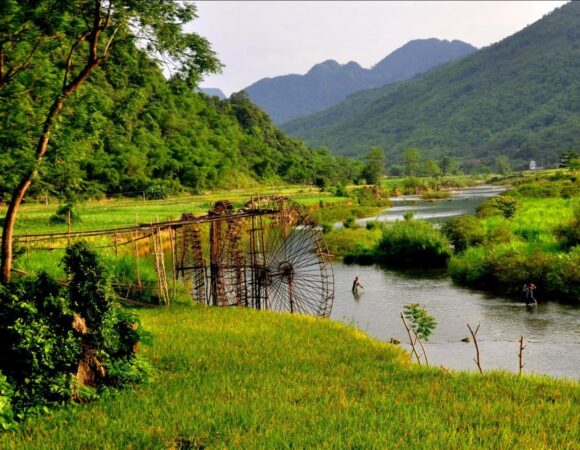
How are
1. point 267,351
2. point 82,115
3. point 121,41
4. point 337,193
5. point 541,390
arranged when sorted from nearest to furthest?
point 541,390, point 267,351, point 82,115, point 121,41, point 337,193

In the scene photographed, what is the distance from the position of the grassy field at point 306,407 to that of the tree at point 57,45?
624cm

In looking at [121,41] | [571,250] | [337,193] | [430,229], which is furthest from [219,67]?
[337,193]

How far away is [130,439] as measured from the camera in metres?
8.24

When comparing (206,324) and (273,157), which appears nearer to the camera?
(206,324)

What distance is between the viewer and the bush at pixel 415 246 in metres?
38.5

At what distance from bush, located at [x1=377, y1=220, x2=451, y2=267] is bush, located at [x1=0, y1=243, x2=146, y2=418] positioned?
2980 centimetres

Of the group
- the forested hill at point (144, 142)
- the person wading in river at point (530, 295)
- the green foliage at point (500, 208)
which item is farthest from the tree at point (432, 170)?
the person wading in river at point (530, 295)

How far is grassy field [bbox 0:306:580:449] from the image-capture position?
8180 millimetres

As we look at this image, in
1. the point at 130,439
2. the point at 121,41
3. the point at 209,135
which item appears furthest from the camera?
the point at 209,135

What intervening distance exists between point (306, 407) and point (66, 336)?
4654 millimetres

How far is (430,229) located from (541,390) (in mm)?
29393

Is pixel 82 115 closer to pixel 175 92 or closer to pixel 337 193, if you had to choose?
pixel 175 92

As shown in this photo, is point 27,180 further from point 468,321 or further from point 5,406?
point 468,321

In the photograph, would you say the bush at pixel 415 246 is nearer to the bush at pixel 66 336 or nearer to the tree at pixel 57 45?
the tree at pixel 57 45
